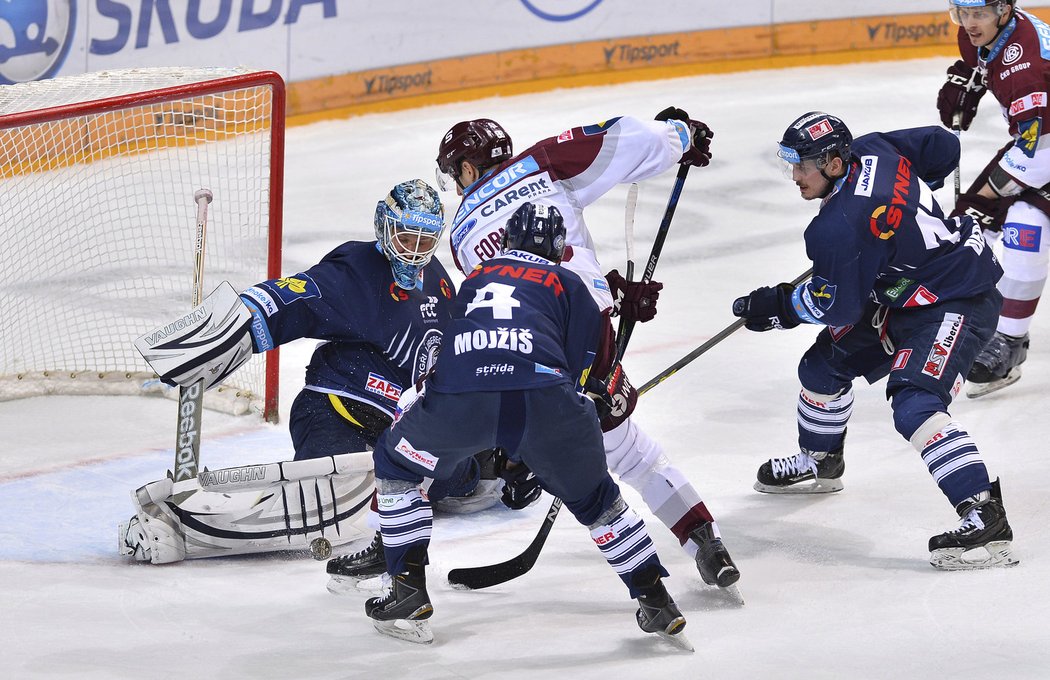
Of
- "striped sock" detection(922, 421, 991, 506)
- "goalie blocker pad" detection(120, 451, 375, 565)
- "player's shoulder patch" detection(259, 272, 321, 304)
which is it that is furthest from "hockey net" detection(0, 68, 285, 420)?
"striped sock" detection(922, 421, 991, 506)

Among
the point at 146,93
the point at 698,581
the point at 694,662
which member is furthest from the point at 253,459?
the point at 694,662

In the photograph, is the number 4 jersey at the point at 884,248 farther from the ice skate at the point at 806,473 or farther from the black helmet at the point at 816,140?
the ice skate at the point at 806,473

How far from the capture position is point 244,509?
3.72 m

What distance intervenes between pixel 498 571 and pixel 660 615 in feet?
1.98

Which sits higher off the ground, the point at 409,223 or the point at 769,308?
the point at 409,223

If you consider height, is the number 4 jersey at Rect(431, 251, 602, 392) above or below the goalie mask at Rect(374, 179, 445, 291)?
below

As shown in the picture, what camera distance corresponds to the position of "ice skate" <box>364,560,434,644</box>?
3193 mm

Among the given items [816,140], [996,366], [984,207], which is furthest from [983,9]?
[816,140]

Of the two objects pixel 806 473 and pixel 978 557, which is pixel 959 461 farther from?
pixel 806 473

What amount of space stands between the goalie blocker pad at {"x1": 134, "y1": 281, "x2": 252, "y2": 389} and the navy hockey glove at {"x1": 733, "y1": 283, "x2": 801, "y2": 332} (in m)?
1.35

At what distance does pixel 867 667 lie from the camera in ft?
10.1

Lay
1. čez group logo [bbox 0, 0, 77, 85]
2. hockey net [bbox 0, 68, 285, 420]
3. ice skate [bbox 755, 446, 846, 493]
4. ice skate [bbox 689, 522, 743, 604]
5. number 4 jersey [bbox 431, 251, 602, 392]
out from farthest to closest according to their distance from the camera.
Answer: čez group logo [bbox 0, 0, 77, 85] < hockey net [bbox 0, 68, 285, 420] < ice skate [bbox 755, 446, 846, 493] < ice skate [bbox 689, 522, 743, 604] < number 4 jersey [bbox 431, 251, 602, 392]

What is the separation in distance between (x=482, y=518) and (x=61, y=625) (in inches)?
51.9

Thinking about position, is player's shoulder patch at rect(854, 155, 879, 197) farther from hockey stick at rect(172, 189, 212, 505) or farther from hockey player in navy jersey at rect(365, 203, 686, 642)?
hockey stick at rect(172, 189, 212, 505)
